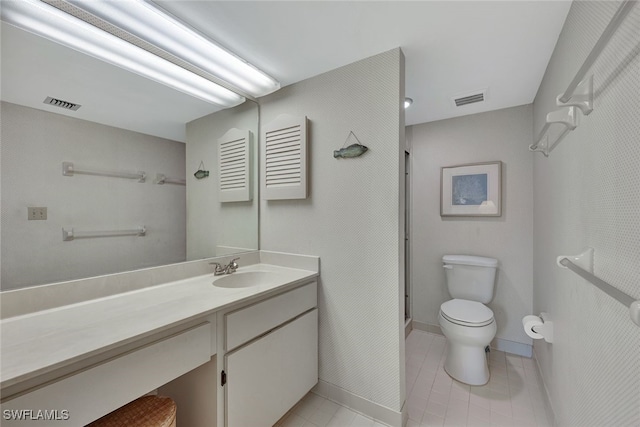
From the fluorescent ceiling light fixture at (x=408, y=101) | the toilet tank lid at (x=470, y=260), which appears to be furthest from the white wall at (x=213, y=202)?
the toilet tank lid at (x=470, y=260)

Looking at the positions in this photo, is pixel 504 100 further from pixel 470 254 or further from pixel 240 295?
pixel 240 295

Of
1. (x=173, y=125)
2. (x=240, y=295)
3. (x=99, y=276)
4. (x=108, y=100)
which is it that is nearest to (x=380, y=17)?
(x=173, y=125)

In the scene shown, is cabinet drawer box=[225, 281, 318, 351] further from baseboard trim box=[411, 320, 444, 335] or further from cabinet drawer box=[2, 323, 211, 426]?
baseboard trim box=[411, 320, 444, 335]

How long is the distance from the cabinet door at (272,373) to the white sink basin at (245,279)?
1.07 feet

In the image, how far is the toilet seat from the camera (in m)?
1.78

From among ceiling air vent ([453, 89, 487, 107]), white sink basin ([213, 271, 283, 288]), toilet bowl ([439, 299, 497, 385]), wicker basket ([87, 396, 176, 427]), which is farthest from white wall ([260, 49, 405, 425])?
wicker basket ([87, 396, 176, 427])

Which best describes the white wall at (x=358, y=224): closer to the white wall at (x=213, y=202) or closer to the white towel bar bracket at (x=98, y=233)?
the white wall at (x=213, y=202)

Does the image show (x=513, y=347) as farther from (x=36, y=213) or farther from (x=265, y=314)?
(x=36, y=213)

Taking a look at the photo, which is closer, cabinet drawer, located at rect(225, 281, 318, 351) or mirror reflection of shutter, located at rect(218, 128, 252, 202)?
cabinet drawer, located at rect(225, 281, 318, 351)

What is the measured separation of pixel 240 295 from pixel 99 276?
693 mm

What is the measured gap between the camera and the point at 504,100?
6.75 ft

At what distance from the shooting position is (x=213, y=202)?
1.76m

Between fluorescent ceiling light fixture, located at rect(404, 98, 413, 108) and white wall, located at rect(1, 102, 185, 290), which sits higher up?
fluorescent ceiling light fixture, located at rect(404, 98, 413, 108)

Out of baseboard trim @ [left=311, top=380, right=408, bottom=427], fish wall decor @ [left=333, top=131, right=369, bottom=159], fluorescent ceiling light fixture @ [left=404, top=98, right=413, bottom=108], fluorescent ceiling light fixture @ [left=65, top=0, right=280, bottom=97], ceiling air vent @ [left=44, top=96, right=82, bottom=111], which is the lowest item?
baseboard trim @ [left=311, top=380, right=408, bottom=427]
